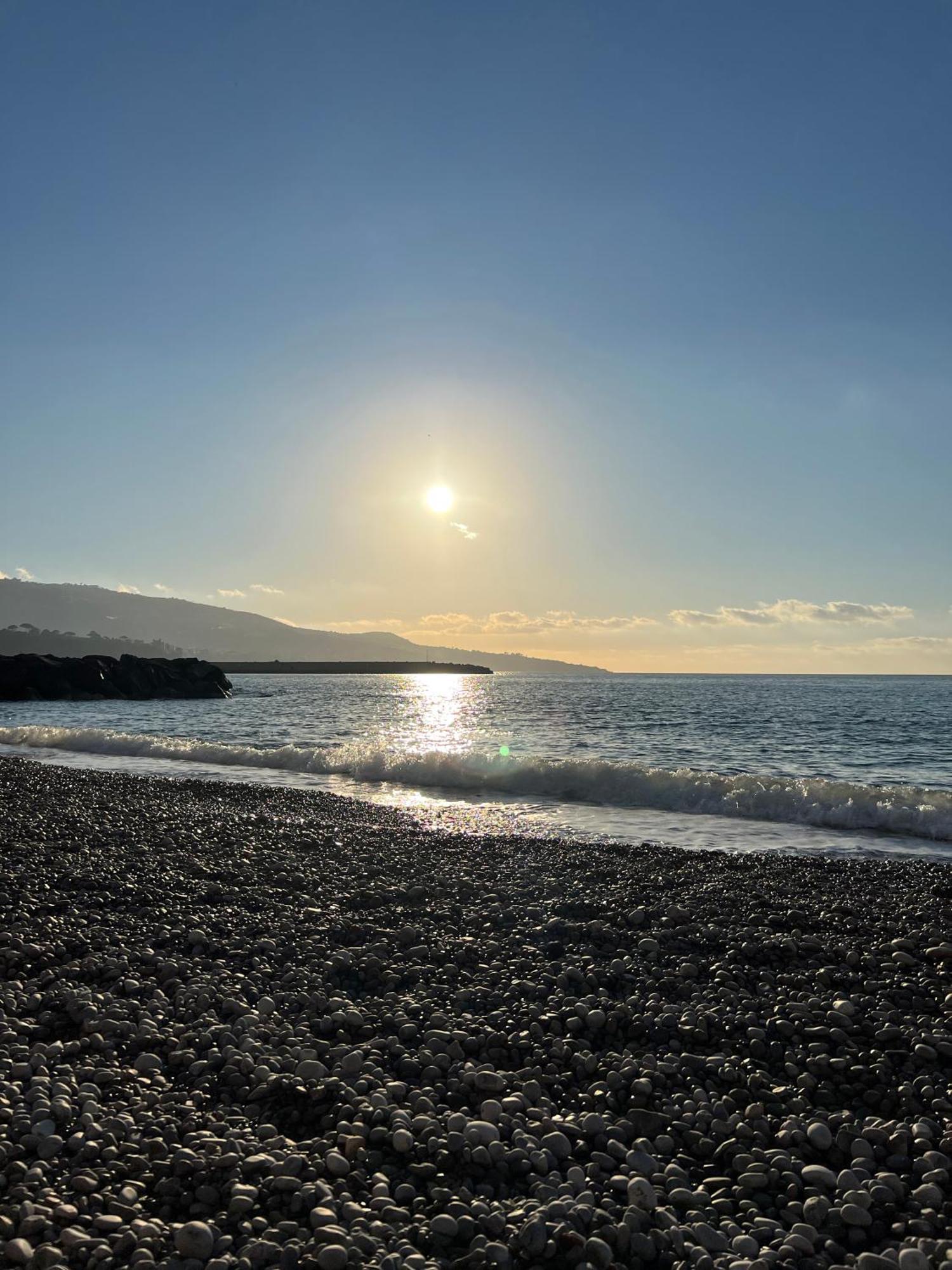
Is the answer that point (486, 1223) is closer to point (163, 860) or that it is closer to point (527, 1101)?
point (527, 1101)

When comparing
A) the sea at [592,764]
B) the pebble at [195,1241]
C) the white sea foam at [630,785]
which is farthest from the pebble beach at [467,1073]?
the white sea foam at [630,785]

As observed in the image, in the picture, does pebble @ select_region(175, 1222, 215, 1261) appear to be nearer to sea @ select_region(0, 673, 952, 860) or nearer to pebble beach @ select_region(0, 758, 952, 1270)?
pebble beach @ select_region(0, 758, 952, 1270)

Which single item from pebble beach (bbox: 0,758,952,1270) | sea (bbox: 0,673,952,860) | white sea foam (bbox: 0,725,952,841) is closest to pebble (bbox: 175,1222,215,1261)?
pebble beach (bbox: 0,758,952,1270)

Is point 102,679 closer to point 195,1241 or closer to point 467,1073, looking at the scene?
point 467,1073

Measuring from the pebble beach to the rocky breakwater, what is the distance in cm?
6567

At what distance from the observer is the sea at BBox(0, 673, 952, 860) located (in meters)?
15.2

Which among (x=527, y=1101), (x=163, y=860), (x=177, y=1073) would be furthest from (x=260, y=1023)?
(x=163, y=860)

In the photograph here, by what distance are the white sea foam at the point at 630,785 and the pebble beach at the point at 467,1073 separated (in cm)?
664

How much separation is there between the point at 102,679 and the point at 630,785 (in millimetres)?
65432

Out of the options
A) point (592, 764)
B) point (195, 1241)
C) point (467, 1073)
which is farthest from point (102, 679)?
point (195, 1241)

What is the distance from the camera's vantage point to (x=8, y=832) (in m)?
11.7

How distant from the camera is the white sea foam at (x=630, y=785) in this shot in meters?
15.8

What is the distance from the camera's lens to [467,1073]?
492 cm

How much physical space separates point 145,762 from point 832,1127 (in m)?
23.7
